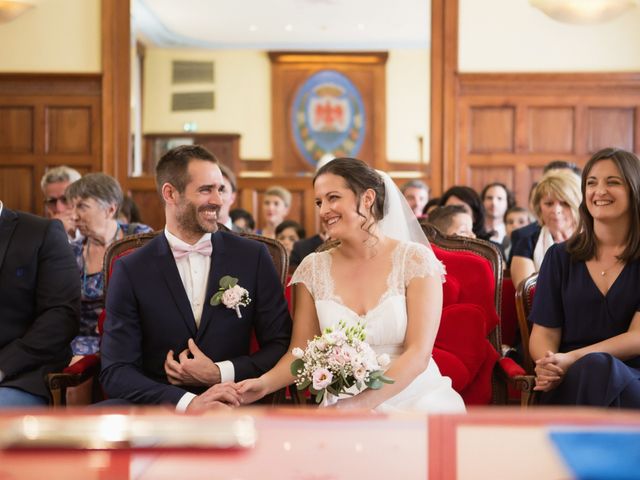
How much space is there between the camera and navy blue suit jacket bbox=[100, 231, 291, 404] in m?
3.10

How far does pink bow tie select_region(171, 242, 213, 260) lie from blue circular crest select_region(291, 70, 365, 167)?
12.5m

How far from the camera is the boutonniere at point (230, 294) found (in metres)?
3.08

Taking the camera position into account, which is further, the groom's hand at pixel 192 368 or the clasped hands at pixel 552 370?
the clasped hands at pixel 552 370

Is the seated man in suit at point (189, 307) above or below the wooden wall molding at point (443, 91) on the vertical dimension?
below

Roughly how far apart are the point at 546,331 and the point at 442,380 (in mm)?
→ 502

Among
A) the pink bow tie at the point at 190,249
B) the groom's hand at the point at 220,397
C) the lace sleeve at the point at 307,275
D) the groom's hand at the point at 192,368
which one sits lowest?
the groom's hand at the point at 220,397

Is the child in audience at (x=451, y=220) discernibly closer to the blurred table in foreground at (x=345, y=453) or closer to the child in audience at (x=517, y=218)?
the child in audience at (x=517, y=218)

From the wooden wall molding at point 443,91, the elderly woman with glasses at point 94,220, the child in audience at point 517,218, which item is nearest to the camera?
the elderly woman with glasses at point 94,220

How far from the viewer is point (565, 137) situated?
9211 mm

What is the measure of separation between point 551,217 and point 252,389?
2.41m

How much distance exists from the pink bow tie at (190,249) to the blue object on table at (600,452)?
2.25m

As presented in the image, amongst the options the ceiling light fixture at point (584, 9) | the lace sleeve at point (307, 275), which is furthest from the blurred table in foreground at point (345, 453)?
the ceiling light fixture at point (584, 9)

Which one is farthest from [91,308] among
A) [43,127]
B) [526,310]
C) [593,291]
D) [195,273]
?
[43,127]

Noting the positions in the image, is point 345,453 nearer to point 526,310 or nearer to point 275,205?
point 526,310
